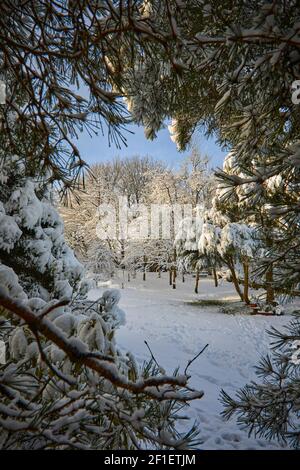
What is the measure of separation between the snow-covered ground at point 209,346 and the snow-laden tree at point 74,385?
82.5 inches

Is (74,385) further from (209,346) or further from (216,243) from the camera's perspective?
(216,243)

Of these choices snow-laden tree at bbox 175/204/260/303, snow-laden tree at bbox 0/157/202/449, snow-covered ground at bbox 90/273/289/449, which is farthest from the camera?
snow-laden tree at bbox 175/204/260/303

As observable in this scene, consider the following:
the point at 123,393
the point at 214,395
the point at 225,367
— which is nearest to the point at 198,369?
the point at 225,367

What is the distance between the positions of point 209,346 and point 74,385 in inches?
286

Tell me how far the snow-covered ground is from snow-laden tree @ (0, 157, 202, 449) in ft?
6.87

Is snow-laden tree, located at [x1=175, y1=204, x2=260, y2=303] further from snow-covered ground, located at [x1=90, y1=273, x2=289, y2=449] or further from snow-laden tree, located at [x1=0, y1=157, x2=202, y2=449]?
snow-laden tree, located at [x1=0, y1=157, x2=202, y2=449]

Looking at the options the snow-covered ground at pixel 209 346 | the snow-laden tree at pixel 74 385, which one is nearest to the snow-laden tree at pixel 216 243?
the snow-covered ground at pixel 209 346

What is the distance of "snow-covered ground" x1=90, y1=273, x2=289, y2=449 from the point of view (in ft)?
12.3

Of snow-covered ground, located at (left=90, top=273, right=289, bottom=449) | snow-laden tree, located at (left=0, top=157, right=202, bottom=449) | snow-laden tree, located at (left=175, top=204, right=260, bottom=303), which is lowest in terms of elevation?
snow-covered ground, located at (left=90, top=273, right=289, bottom=449)

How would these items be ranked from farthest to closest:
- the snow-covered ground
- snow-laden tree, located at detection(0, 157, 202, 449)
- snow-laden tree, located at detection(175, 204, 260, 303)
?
1. snow-laden tree, located at detection(175, 204, 260, 303)
2. the snow-covered ground
3. snow-laden tree, located at detection(0, 157, 202, 449)

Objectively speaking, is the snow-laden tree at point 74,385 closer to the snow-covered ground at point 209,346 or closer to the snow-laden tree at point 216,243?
the snow-covered ground at point 209,346

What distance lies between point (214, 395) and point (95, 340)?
415 cm

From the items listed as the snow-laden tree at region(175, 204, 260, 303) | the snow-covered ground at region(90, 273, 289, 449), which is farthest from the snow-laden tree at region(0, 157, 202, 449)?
the snow-laden tree at region(175, 204, 260, 303)

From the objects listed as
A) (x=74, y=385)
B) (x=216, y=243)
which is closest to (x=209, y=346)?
(x=216, y=243)
